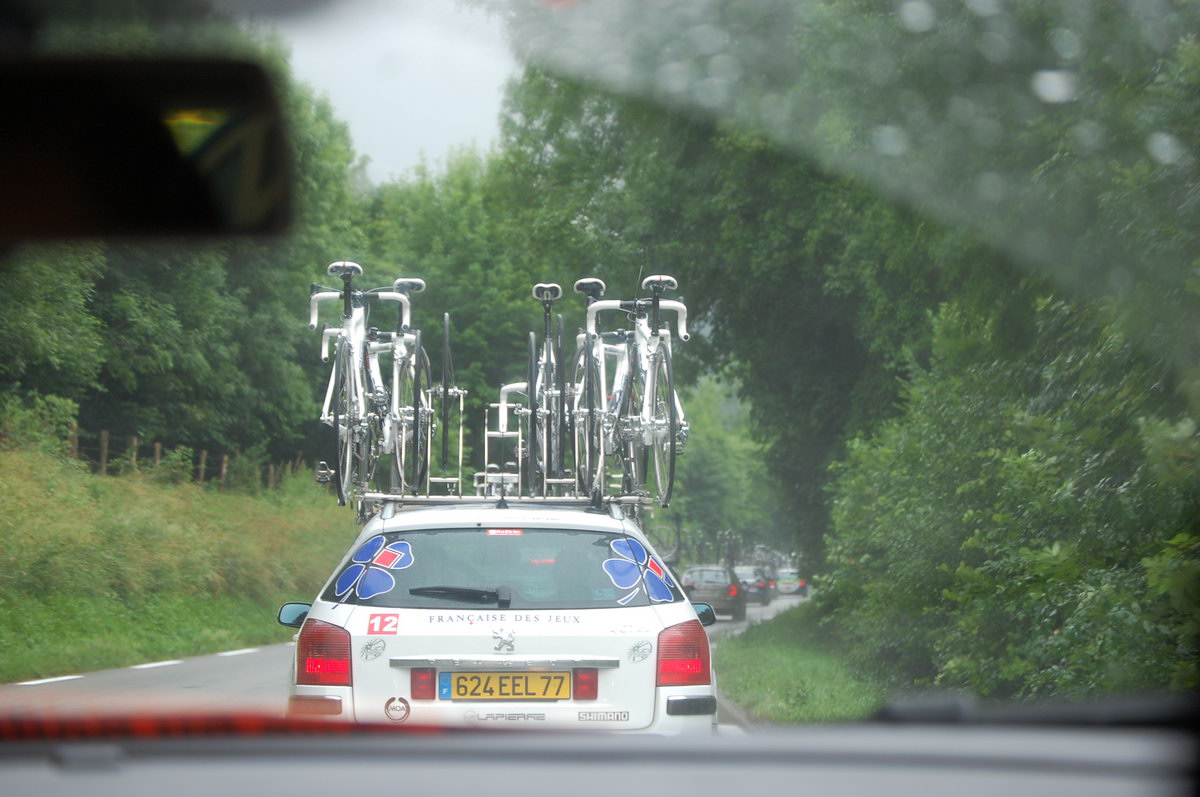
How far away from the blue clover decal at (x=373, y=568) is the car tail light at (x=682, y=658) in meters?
1.06

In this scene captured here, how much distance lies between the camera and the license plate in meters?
5.33

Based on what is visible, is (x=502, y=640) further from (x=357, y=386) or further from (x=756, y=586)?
(x=756, y=586)

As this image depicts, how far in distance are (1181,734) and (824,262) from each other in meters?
21.2

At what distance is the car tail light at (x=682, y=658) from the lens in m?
5.58

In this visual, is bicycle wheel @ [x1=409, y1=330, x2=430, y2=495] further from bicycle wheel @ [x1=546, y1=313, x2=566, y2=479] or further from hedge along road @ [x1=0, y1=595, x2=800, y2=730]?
hedge along road @ [x1=0, y1=595, x2=800, y2=730]

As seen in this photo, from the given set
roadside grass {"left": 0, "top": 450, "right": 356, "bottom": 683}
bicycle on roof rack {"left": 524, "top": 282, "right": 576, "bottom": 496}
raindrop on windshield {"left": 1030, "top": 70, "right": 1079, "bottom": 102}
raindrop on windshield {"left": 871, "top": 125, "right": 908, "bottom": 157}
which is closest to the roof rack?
bicycle on roof rack {"left": 524, "top": 282, "right": 576, "bottom": 496}

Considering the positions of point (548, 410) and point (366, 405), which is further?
point (548, 410)

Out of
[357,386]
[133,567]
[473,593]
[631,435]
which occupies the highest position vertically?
[357,386]

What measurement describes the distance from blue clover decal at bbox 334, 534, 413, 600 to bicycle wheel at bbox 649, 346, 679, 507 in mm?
3934

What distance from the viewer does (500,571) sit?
5719 millimetres

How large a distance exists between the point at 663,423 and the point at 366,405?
2.23 meters

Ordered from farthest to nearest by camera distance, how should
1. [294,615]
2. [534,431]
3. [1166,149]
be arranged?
[534,431] < [1166,149] < [294,615]

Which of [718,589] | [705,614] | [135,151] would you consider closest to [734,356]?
[135,151]

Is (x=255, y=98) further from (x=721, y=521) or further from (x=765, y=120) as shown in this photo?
(x=721, y=521)
